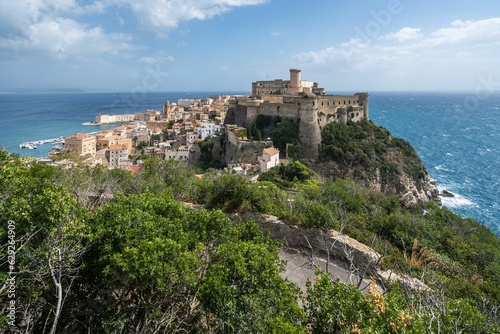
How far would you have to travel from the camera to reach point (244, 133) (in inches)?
1628

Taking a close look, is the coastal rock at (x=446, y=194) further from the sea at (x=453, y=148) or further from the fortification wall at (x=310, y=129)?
the fortification wall at (x=310, y=129)

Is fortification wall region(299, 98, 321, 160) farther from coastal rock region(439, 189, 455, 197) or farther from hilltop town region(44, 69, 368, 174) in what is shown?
coastal rock region(439, 189, 455, 197)

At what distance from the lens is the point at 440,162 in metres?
52.0

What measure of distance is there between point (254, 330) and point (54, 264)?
3.92m

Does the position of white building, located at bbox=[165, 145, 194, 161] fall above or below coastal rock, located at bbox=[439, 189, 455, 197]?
above

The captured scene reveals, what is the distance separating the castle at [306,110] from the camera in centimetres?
3825

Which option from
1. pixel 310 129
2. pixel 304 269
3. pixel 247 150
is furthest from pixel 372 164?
pixel 304 269

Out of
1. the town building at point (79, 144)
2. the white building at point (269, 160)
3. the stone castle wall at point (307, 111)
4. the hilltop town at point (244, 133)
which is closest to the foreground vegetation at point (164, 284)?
the hilltop town at point (244, 133)

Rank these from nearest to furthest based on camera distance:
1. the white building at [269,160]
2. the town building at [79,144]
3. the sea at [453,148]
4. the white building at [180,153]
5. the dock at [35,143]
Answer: the white building at [269,160], the sea at [453,148], the white building at [180,153], the town building at [79,144], the dock at [35,143]

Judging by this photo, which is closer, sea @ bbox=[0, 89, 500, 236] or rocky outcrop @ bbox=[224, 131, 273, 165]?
sea @ bbox=[0, 89, 500, 236]

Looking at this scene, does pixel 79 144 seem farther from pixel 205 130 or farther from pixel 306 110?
pixel 306 110

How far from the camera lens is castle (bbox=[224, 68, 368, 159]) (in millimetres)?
38250

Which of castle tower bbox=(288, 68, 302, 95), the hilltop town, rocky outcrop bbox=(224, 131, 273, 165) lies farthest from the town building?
castle tower bbox=(288, 68, 302, 95)

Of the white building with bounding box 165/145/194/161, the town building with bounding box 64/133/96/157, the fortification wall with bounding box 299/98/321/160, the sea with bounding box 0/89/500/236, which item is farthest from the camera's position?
the town building with bounding box 64/133/96/157
